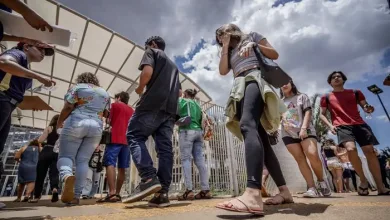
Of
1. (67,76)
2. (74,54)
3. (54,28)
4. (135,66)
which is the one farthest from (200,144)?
(67,76)

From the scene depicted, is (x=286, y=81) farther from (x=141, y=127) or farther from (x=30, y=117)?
(x=30, y=117)

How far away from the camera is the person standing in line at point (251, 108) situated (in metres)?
1.50

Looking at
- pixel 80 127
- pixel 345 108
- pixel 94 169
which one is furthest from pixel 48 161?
A: pixel 345 108

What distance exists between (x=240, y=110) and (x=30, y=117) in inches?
449

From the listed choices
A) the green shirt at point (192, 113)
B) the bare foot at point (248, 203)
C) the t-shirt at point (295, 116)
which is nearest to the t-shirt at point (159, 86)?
the green shirt at point (192, 113)

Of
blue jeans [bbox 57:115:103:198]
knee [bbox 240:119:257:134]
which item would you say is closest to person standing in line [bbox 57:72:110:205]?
blue jeans [bbox 57:115:103:198]

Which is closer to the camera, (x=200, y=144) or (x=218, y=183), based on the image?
(x=200, y=144)

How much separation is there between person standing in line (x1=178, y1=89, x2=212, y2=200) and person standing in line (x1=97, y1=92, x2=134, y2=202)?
3.23ft

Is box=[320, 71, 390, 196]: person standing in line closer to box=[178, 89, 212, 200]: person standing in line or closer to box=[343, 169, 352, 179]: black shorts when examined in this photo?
box=[178, 89, 212, 200]: person standing in line

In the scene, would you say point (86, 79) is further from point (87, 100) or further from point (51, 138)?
point (51, 138)

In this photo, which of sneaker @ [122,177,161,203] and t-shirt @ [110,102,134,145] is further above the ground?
t-shirt @ [110,102,134,145]

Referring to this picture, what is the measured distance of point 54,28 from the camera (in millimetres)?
1988

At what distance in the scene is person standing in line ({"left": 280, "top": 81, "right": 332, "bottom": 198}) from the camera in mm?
3131

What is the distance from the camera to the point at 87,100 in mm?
2955
